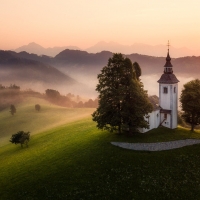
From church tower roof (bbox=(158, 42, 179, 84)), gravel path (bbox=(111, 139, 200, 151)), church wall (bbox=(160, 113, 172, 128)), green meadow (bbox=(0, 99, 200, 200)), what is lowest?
green meadow (bbox=(0, 99, 200, 200))

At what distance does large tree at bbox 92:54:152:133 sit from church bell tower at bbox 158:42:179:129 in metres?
11.0

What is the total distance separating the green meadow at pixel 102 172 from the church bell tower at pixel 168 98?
7109mm

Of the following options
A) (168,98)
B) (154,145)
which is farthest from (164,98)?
(154,145)

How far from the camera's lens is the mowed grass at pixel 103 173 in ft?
108

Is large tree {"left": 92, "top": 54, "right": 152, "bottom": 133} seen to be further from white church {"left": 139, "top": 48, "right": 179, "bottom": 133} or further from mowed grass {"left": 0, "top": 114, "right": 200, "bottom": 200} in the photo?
white church {"left": 139, "top": 48, "right": 179, "bottom": 133}

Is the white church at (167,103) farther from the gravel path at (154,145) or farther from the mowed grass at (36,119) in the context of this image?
the mowed grass at (36,119)

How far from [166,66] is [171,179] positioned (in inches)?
1260

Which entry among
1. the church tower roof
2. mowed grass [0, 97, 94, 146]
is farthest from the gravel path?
mowed grass [0, 97, 94, 146]

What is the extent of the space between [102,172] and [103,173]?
1.16ft

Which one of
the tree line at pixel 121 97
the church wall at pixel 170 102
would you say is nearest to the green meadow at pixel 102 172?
the tree line at pixel 121 97

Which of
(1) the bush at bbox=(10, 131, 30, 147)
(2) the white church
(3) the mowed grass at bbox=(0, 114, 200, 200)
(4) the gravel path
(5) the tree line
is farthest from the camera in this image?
(1) the bush at bbox=(10, 131, 30, 147)

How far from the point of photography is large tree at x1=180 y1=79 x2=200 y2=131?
55.3 metres

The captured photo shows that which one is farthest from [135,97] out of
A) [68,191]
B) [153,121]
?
[68,191]

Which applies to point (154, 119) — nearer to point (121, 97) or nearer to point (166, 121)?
point (166, 121)
